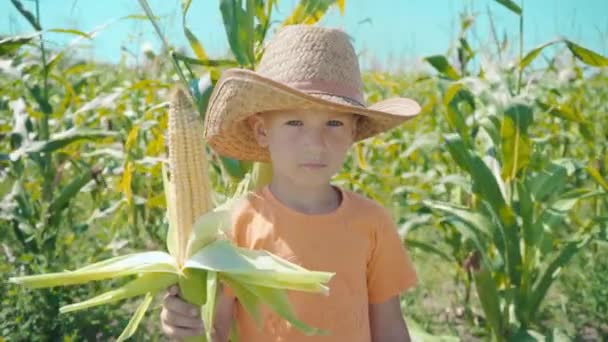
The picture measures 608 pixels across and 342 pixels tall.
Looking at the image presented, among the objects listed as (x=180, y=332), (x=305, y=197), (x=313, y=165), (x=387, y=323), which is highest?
(x=313, y=165)

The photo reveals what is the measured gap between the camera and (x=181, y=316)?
43.1 inches

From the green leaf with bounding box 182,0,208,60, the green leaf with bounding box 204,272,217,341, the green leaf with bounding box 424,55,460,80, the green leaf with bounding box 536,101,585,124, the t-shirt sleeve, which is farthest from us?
the green leaf with bounding box 424,55,460,80

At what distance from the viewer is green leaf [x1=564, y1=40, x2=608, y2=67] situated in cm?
227

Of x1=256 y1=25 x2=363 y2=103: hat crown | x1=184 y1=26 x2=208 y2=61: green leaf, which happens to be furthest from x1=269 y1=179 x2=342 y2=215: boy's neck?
x1=184 y1=26 x2=208 y2=61: green leaf

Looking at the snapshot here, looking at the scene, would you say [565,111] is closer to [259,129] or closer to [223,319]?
[259,129]

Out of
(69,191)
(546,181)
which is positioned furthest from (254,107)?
(69,191)

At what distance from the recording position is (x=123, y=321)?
2.88 meters

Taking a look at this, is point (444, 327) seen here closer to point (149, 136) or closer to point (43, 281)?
point (43, 281)

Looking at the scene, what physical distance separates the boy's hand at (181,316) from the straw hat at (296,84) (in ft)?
1.33

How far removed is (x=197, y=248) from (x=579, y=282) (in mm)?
3100

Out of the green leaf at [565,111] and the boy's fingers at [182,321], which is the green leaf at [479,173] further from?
the boy's fingers at [182,321]

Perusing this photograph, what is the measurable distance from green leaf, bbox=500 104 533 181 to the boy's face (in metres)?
1.24

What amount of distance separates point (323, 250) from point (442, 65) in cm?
176

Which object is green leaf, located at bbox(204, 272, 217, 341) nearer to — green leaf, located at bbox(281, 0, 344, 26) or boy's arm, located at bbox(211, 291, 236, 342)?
boy's arm, located at bbox(211, 291, 236, 342)
